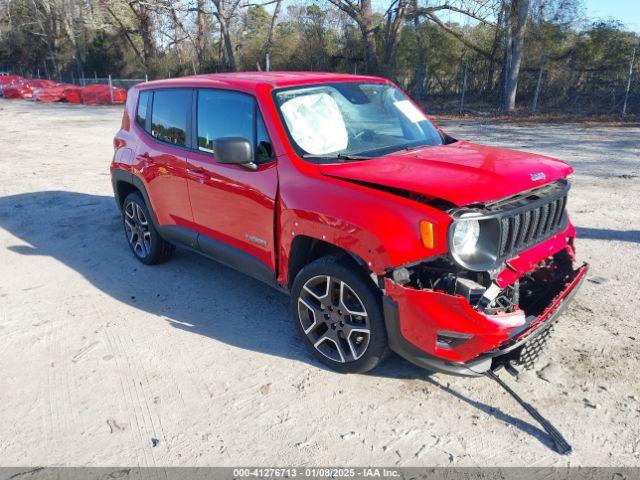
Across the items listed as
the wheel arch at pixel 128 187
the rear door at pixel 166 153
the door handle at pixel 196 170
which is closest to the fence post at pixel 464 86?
the wheel arch at pixel 128 187

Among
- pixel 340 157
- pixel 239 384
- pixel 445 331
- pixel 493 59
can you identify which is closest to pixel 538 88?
pixel 493 59

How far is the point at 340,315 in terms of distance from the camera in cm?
334

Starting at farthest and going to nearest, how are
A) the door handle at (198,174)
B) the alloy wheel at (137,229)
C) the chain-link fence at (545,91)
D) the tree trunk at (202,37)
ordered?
the tree trunk at (202,37), the chain-link fence at (545,91), the alloy wheel at (137,229), the door handle at (198,174)

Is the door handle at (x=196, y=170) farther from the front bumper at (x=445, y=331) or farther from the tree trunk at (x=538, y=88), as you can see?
the tree trunk at (x=538, y=88)

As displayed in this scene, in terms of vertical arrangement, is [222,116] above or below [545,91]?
below

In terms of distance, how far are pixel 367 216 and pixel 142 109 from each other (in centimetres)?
324

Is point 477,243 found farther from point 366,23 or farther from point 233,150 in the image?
point 366,23

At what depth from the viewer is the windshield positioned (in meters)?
3.71

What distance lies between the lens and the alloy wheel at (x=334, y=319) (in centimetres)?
325

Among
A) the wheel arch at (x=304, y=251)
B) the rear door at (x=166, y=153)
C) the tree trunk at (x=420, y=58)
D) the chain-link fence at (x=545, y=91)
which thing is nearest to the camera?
the wheel arch at (x=304, y=251)

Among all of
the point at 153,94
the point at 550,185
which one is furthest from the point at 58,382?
the point at 550,185

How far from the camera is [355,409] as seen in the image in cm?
312

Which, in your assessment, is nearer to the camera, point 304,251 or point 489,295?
point 489,295

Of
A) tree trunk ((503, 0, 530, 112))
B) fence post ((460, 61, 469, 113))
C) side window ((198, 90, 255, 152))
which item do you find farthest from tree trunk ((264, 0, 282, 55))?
side window ((198, 90, 255, 152))
